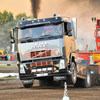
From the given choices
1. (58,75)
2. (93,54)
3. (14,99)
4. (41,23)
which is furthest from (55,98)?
(93,54)

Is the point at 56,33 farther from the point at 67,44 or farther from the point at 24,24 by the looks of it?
the point at 24,24

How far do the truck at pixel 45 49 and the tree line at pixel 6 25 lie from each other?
67.3 m

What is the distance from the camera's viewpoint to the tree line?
80438mm

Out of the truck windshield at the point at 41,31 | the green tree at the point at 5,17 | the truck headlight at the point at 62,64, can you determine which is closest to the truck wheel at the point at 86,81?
the truck headlight at the point at 62,64

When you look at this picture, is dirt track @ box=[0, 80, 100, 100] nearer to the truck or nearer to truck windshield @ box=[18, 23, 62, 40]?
the truck

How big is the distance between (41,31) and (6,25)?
73868 millimetres

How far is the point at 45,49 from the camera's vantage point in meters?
12.7

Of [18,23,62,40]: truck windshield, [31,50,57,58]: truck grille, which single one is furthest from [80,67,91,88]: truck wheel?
[18,23,62,40]: truck windshield

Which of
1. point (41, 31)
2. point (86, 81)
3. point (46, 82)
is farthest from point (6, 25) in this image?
point (41, 31)

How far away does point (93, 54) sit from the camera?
27.3 m

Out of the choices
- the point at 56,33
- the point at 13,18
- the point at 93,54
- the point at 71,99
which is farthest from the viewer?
the point at 13,18

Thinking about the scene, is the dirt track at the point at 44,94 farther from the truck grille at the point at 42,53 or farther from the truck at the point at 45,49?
the truck grille at the point at 42,53

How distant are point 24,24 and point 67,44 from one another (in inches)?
82.7

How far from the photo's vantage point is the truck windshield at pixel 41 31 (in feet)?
41.8
